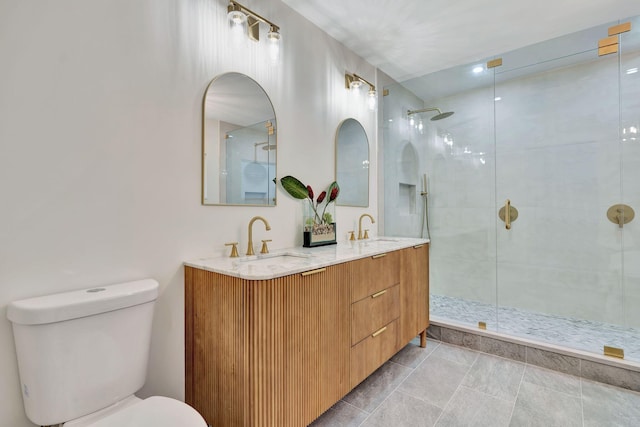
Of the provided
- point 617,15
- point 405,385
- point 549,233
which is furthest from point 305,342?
point 617,15

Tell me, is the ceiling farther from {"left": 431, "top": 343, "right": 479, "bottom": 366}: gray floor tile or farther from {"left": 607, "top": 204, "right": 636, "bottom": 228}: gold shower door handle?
{"left": 431, "top": 343, "right": 479, "bottom": 366}: gray floor tile

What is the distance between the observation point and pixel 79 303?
1.02 m

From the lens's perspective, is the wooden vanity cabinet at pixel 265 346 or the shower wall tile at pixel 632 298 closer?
the wooden vanity cabinet at pixel 265 346

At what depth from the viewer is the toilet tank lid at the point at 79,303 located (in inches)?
37.5

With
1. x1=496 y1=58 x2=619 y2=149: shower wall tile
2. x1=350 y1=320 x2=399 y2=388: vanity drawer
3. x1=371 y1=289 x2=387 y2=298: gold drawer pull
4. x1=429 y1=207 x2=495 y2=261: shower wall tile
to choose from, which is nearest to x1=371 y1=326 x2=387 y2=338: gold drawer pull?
x1=350 y1=320 x2=399 y2=388: vanity drawer

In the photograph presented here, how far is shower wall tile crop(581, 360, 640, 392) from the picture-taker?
1.88m

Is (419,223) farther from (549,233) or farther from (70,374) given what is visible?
(70,374)

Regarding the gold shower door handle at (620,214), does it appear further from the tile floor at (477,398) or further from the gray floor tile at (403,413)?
the gray floor tile at (403,413)

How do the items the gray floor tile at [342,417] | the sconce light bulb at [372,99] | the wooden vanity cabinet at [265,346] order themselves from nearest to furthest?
the wooden vanity cabinet at [265,346], the gray floor tile at [342,417], the sconce light bulb at [372,99]

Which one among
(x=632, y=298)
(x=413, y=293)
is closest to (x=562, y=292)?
(x=632, y=298)

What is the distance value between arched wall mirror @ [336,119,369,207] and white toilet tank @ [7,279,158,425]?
170 centimetres

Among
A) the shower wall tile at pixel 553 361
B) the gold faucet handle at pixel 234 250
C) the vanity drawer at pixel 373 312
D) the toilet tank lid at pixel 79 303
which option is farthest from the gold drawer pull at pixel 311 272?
the shower wall tile at pixel 553 361

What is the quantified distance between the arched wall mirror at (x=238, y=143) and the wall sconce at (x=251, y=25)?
262mm

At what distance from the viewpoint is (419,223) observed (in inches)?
134
